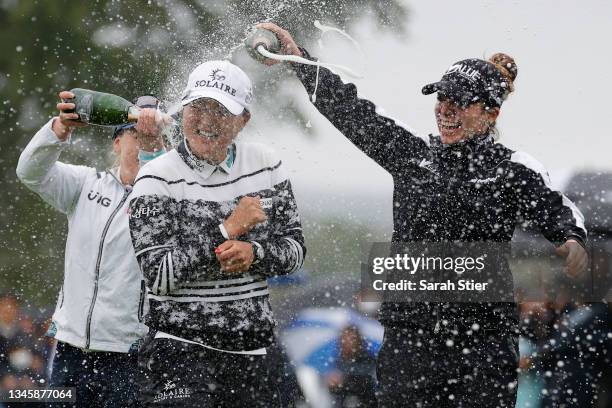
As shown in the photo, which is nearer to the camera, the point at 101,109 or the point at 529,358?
the point at 101,109

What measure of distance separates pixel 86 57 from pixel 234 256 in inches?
233

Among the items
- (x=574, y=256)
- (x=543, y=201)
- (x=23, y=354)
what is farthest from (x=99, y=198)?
(x=23, y=354)

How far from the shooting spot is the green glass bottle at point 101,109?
4.38 metres

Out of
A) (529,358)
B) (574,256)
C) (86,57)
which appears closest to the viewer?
(574,256)

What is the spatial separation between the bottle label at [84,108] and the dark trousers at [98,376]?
114 centimetres

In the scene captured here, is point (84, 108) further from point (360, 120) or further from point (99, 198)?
point (360, 120)

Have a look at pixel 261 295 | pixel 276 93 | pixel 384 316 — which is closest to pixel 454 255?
pixel 384 316

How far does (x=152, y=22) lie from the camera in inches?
358

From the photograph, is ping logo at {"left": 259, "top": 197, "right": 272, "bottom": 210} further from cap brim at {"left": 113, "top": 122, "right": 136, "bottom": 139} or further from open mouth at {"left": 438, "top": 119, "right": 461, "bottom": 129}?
cap brim at {"left": 113, "top": 122, "right": 136, "bottom": 139}

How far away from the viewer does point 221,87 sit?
3879 mm

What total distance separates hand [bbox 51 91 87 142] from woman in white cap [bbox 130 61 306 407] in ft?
2.19

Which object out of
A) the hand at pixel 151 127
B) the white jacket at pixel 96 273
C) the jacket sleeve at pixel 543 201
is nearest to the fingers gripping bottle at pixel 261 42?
the hand at pixel 151 127

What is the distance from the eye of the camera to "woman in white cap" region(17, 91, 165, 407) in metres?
4.68

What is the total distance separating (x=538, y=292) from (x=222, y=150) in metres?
2.47
